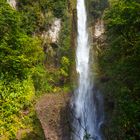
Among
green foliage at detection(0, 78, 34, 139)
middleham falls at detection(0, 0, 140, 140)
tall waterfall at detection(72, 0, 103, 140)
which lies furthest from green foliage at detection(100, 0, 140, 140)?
green foliage at detection(0, 78, 34, 139)

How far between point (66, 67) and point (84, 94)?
2.68 m

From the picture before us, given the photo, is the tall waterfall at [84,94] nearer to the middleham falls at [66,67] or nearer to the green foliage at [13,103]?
the middleham falls at [66,67]

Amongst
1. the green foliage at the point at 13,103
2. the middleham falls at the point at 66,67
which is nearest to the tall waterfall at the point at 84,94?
the middleham falls at the point at 66,67

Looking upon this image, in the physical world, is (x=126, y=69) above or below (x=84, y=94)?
above

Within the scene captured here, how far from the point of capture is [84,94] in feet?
69.0

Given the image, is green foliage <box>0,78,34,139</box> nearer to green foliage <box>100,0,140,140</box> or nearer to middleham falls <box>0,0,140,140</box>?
middleham falls <box>0,0,140,140</box>

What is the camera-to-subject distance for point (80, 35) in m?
24.0

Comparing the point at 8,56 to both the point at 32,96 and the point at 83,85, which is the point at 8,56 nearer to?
the point at 32,96

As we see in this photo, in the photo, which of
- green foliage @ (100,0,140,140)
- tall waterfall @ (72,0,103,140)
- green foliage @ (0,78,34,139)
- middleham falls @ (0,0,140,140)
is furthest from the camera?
tall waterfall @ (72,0,103,140)

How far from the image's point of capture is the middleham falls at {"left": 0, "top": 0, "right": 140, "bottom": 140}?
13.9m

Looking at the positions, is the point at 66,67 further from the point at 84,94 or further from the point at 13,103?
the point at 13,103

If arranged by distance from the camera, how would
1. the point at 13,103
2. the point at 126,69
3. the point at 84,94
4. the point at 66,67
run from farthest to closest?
the point at 66,67, the point at 84,94, the point at 13,103, the point at 126,69

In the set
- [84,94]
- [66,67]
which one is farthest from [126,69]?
[66,67]

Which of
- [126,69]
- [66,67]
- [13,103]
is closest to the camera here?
[126,69]
